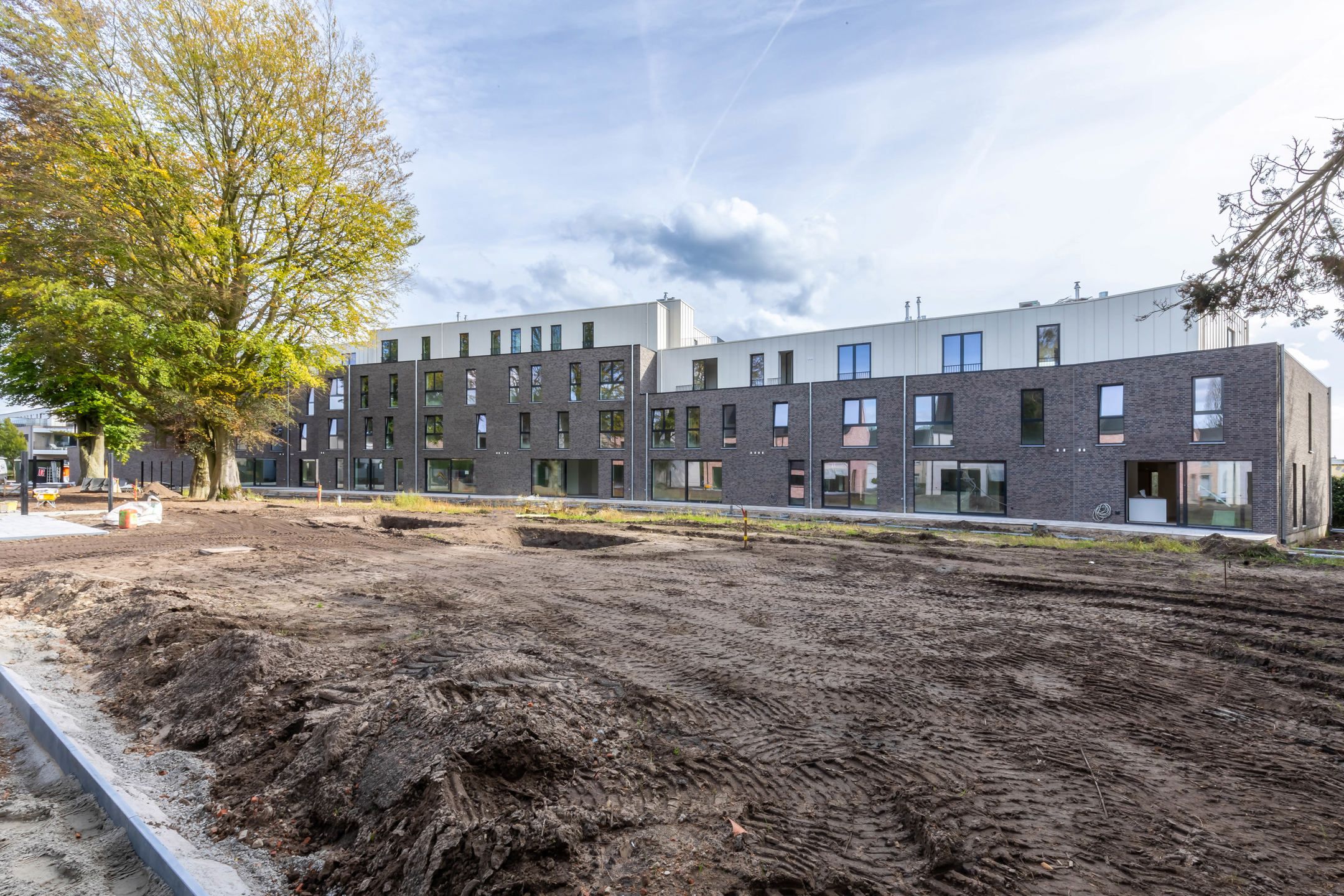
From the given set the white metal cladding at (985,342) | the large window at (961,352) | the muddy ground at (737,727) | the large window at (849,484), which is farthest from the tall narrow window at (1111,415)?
the muddy ground at (737,727)

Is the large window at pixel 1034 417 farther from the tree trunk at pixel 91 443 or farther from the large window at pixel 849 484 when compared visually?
the tree trunk at pixel 91 443

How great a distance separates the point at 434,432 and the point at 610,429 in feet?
38.1

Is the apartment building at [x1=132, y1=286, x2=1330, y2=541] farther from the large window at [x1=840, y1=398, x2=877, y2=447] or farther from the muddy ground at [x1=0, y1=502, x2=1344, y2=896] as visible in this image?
→ the muddy ground at [x1=0, y1=502, x2=1344, y2=896]

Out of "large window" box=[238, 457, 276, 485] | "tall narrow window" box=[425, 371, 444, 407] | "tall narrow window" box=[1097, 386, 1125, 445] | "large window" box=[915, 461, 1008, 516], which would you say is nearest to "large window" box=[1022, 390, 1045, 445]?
"large window" box=[915, 461, 1008, 516]

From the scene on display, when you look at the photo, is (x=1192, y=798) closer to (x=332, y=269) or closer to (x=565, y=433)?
(x=332, y=269)

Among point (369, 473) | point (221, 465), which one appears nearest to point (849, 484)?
point (221, 465)

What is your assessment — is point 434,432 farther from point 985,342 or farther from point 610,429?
point 985,342

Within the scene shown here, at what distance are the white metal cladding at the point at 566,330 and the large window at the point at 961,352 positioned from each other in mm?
13650

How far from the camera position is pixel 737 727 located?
168 inches

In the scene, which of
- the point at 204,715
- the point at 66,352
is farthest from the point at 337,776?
the point at 66,352

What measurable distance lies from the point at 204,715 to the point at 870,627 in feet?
20.4

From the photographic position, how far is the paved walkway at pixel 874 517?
18172mm

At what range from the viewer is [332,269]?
66.8 feet

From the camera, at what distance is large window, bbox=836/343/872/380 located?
26.2 m
